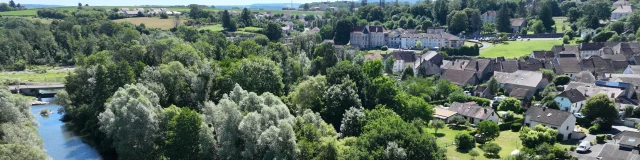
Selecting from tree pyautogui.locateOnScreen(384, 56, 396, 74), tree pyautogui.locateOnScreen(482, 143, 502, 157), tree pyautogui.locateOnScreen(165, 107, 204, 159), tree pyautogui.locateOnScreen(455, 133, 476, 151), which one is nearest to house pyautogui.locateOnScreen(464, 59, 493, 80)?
tree pyautogui.locateOnScreen(384, 56, 396, 74)

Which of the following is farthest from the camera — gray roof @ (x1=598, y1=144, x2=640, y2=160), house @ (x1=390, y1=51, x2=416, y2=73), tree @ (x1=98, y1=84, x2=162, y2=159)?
house @ (x1=390, y1=51, x2=416, y2=73)

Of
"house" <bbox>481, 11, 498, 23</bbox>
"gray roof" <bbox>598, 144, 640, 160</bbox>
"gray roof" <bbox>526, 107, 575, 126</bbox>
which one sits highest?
"house" <bbox>481, 11, 498, 23</bbox>

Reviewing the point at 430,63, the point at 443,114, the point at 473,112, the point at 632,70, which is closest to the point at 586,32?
the point at 632,70

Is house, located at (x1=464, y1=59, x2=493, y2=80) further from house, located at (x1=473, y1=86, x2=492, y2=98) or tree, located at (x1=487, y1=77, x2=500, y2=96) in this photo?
house, located at (x1=473, y1=86, x2=492, y2=98)

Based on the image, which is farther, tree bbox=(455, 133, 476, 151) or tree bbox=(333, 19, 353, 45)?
tree bbox=(333, 19, 353, 45)

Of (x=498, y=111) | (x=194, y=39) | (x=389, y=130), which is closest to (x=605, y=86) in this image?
(x=498, y=111)

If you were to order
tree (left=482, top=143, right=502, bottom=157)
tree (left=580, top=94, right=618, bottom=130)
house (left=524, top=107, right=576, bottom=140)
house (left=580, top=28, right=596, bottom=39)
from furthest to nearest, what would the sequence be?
house (left=580, top=28, right=596, bottom=39), tree (left=580, top=94, right=618, bottom=130), house (left=524, top=107, right=576, bottom=140), tree (left=482, top=143, right=502, bottom=157)

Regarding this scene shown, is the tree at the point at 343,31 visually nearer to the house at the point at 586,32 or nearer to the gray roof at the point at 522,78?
the house at the point at 586,32
